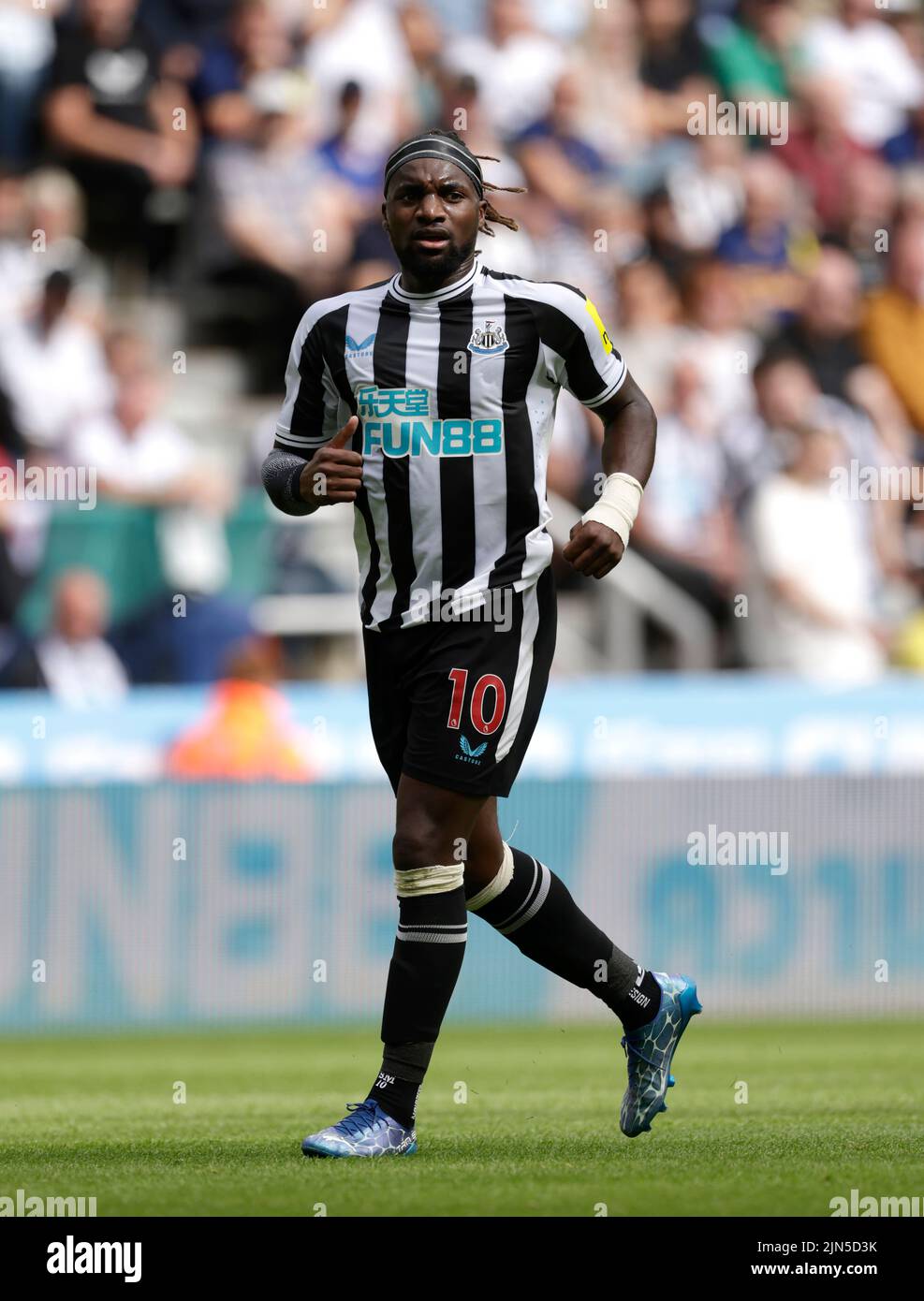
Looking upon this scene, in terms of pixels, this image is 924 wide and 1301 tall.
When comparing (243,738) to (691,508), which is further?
(691,508)

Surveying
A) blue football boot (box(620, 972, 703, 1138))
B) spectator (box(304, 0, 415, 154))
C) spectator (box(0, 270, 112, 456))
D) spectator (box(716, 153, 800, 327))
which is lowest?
blue football boot (box(620, 972, 703, 1138))

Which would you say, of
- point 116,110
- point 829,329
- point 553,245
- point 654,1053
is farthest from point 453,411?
point 116,110

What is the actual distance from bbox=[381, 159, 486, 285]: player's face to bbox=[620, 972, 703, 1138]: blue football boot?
201 cm

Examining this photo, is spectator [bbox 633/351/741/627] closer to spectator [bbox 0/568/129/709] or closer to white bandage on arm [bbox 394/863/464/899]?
spectator [bbox 0/568/129/709]

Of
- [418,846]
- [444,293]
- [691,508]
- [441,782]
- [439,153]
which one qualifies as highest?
[439,153]

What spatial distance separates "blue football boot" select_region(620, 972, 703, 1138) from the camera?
5.62 m

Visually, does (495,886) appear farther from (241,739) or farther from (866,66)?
(866,66)

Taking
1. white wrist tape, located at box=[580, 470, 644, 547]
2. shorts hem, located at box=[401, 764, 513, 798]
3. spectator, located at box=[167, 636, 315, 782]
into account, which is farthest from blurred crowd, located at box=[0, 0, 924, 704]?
shorts hem, located at box=[401, 764, 513, 798]

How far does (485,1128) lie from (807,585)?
7007 mm

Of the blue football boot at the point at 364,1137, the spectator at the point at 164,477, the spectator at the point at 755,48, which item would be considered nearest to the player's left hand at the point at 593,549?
the blue football boot at the point at 364,1137

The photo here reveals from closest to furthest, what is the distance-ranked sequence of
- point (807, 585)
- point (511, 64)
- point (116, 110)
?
1. point (807, 585)
2. point (116, 110)
3. point (511, 64)

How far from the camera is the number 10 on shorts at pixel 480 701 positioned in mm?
5398

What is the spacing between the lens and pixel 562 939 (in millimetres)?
5781

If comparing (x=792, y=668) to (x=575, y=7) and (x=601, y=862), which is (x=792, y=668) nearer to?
(x=601, y=862)
